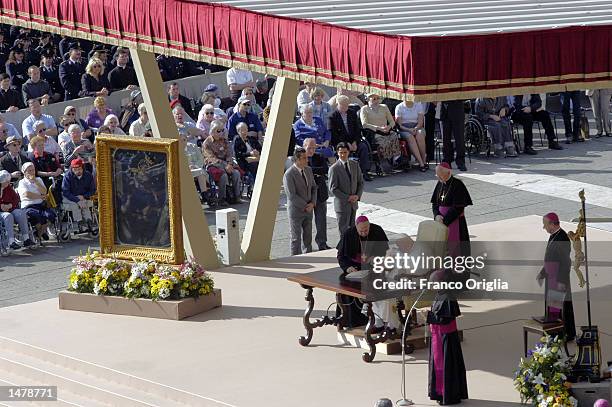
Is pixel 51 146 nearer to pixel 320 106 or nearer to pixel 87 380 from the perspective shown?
pixel 320 106

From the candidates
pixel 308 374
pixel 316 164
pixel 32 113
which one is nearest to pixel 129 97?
pixel 32 113

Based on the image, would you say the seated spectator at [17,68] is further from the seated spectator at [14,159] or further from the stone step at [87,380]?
the stone step at [87,380]

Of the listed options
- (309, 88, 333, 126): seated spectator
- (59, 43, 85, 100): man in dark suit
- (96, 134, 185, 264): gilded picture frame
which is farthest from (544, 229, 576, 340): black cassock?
(59, 43, 85, 100): man in dark suit

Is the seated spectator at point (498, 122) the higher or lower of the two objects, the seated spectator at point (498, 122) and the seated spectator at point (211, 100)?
the lower

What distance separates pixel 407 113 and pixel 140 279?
33.5ft

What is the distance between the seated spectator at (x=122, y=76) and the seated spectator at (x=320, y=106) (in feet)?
12.9

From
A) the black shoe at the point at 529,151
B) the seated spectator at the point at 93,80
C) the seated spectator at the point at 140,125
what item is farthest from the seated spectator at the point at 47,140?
the black shoe at the point at 529,151

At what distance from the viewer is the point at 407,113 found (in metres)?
29.0

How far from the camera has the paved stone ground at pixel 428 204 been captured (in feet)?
74.4

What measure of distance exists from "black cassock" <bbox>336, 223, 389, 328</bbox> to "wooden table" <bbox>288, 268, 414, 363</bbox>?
3.4 inches

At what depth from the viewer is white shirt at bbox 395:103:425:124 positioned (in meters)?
28.9

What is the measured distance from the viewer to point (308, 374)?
17.3 m

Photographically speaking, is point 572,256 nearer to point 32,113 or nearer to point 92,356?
point 92,356

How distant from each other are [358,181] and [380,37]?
22.2ft
